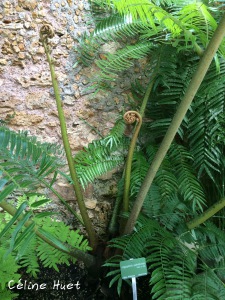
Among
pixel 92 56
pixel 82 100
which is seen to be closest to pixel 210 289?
pixel 82 100

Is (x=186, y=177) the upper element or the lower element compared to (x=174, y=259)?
upper

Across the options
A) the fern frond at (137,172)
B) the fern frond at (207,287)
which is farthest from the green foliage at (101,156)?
the fern frond at (207,287)

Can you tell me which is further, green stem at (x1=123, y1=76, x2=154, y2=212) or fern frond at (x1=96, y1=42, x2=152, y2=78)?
fern frond at (x1=96, y1=42, x2=152, y2=78)

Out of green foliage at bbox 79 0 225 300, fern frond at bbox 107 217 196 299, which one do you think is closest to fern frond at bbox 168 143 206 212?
green foliage at bbox 79 0 225 300

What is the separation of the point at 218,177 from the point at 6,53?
1.28m

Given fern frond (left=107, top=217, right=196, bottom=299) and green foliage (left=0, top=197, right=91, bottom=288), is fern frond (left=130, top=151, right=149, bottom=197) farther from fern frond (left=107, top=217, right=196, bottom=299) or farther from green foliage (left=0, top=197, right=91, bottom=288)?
green foliage (left=0, top=197, right=91, bottom=288)

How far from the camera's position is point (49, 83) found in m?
1.61

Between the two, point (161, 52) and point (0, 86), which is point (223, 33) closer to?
point (161, 52)

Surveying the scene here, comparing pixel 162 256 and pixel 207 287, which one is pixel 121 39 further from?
pixel 207 287

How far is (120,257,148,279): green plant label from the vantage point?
1139mm

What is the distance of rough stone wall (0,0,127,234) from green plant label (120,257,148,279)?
580 mm

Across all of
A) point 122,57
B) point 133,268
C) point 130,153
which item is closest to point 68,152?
point 130,153

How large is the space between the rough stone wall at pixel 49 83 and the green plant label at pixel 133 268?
58 cm

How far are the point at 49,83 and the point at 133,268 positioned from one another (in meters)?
0.98
